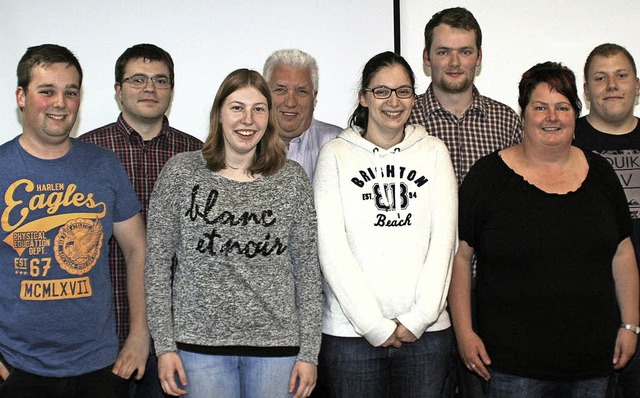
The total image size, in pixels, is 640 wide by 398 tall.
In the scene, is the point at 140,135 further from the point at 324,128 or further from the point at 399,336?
the point at 399,336

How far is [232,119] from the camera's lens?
7.59 feet

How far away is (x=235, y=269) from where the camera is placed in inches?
86.7

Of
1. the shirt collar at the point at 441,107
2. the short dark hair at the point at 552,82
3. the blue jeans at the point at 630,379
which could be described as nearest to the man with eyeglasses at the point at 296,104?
the shirt collar at the point at 441,107

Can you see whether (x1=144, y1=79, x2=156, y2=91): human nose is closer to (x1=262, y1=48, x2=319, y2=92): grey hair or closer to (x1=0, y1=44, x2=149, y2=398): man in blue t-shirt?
(x1=0, y1=44, x2=149, y2=398): man in blue t-shirt

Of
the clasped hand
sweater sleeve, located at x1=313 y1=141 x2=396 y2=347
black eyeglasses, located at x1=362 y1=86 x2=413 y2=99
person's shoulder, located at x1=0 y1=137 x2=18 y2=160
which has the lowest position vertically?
the clasped hand

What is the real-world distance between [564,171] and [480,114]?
1.81 feet

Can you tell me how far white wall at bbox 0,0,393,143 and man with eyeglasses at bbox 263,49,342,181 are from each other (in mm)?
559

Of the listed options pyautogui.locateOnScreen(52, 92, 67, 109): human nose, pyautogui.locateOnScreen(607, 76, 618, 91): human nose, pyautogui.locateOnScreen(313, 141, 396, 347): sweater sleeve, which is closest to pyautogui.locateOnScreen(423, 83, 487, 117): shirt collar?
pyautogui.locateOnScreen(607, 76, 618, 91): human nose

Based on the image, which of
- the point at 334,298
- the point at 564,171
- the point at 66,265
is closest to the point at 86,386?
the point at 66,265

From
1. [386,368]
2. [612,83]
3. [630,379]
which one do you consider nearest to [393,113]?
[386,368]

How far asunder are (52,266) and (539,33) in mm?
2728

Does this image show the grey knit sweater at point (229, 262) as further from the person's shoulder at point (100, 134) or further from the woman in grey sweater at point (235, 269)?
the person's shoulder at point (100, 134)

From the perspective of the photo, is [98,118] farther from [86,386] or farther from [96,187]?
[86,386]

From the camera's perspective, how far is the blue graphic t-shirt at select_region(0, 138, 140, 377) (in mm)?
2244
